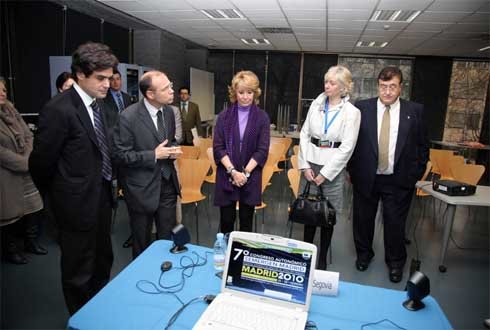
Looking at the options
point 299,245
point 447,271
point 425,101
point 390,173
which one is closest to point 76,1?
point 390,173

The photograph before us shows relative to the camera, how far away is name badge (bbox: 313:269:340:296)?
4.61 feet

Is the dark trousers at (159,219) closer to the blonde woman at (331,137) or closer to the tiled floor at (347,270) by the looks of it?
the tiled floor at (347,270)

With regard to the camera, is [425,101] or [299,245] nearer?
[299,245]

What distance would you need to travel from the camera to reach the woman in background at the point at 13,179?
258 centimetres

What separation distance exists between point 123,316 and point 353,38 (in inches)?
290

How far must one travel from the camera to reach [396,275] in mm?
2848

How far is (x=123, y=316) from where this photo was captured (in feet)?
4.06

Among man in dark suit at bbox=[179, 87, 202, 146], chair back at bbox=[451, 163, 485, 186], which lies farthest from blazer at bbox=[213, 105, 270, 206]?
man in dark suit at bbox=[179, 87, 202, 146]

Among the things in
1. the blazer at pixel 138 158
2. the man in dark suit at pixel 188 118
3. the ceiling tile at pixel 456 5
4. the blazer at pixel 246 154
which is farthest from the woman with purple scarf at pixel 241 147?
the man in dark suit at pixel 188 118

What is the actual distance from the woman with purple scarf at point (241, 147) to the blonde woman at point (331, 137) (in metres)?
0.37

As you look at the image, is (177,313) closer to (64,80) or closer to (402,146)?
(402,146)

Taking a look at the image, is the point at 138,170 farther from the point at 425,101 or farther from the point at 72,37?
the point at 425,101

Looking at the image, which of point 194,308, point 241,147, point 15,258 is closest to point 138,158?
point 241,147

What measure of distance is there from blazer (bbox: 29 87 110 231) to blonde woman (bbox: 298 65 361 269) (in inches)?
61.4
